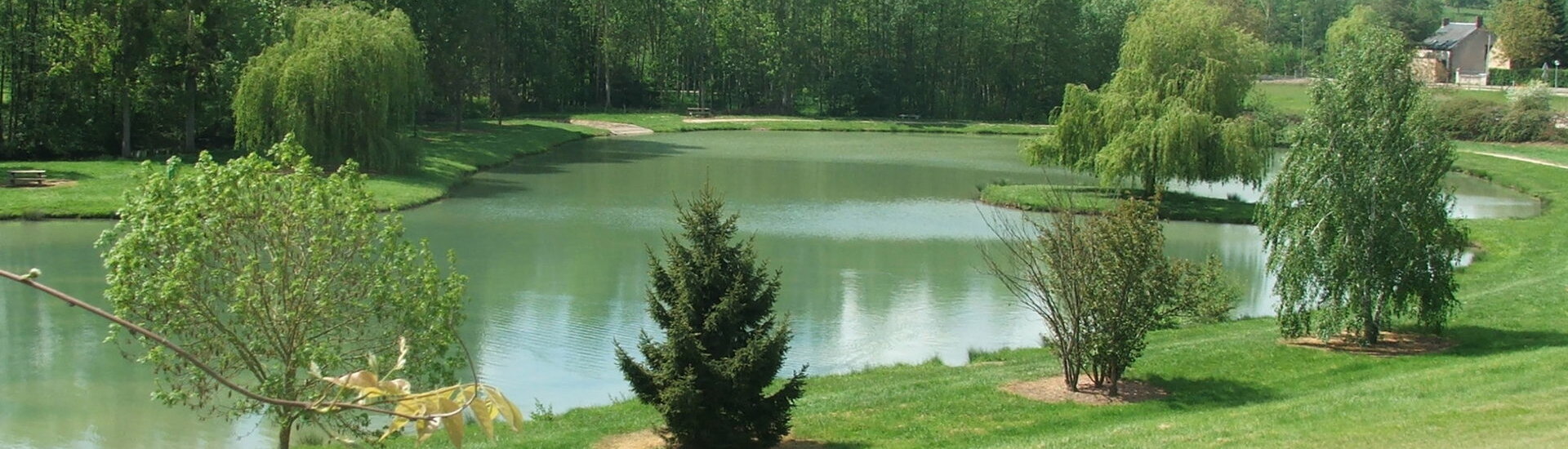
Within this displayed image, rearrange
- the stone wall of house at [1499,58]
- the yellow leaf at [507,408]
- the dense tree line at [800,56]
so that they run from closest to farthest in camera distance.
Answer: the yellow leaf at [507,408] → the dense tree line at [800,56] → the stone wall of house at [1499,58]

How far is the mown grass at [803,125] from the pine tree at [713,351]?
61.6 m

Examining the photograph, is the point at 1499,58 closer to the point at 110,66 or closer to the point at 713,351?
the point at 110,66

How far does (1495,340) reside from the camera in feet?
63.8

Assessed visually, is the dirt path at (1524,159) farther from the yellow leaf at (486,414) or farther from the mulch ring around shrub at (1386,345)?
the yellow leaf at (486,414)

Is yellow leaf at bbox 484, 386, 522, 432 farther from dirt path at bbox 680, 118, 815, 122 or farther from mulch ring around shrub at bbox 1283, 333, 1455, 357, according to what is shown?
dirt path at bbox 680, 118, 815, 122

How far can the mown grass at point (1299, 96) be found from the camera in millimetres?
69750

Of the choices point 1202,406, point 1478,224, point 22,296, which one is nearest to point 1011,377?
point 1202,406

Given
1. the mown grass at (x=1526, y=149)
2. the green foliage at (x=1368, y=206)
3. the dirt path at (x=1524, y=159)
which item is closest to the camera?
the green foliage at (x=1368, y=206)

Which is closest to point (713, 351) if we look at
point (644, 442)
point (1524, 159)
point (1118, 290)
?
point (644, 442)

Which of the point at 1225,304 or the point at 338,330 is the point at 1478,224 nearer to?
the point at 1225,304

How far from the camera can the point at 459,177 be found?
152 feet

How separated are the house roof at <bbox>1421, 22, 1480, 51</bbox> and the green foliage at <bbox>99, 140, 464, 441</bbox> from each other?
3808 inches

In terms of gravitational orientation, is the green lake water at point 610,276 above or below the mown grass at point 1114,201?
below

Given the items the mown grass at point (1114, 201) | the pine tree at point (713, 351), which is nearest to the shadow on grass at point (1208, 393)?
the pine tree at point (713, 351)
